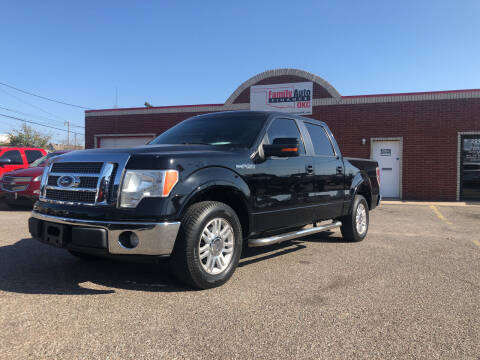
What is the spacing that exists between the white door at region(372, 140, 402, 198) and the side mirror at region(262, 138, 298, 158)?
12.9 metres

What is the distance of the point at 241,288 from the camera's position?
12.6ft

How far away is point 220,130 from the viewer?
15.8 feet

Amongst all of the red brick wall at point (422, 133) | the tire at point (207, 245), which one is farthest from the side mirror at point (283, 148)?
the red brick wall at point (422, 133)

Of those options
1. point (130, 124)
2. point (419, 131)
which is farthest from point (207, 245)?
point (130, 124)

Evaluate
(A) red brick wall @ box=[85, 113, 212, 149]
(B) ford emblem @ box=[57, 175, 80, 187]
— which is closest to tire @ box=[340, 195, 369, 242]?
(B) ford emblem @ box=[57, 175, 80, 187]

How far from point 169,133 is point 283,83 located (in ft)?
43.9

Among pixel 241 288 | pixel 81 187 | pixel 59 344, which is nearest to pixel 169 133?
pixel 81 187

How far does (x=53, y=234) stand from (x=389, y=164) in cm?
1494

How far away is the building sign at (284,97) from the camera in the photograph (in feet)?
56.9

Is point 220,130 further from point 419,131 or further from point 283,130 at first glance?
point 419,131

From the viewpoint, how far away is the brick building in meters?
15.3

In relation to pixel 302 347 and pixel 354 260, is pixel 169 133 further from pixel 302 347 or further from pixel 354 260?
pixel 302 347

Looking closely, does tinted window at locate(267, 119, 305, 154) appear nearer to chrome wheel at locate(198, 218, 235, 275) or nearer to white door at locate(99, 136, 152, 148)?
chrome wheel at locate(198, 218, 235, 275)

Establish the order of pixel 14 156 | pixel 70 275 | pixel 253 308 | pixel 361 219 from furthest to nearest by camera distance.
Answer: pixel 14 156, pixel 361 219, pixel 70 275, pixel 253 308
